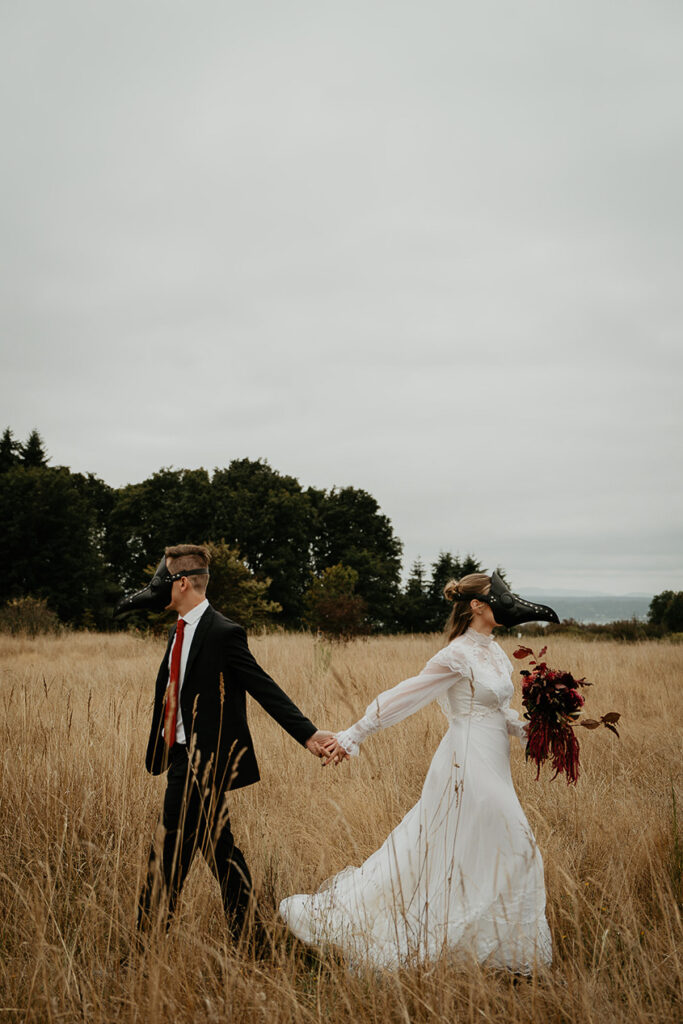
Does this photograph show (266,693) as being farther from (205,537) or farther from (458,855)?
(205,537)

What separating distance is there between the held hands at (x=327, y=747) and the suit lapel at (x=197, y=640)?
66cm

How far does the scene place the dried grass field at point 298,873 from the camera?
225 centimetres

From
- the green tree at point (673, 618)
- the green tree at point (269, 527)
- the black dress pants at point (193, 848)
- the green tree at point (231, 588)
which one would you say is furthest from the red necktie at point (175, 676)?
the green tree at point (269, 527)

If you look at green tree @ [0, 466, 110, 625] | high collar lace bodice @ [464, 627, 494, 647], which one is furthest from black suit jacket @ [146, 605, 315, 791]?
green tree @ [0, 466, 110, 625]

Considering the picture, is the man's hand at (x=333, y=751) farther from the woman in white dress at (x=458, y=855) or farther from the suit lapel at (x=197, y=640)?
the suit lapel at (x=197, y=640)

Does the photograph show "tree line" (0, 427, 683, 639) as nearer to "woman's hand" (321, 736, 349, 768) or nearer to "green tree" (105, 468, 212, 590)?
"green tree" (105, 468, 212, 590)

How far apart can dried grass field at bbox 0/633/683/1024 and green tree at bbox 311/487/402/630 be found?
3408 centimetres

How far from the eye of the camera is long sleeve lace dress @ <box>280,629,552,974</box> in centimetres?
282

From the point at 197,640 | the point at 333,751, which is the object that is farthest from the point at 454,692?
the point at 197,640

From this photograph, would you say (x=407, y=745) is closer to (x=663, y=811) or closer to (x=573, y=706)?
(x=663, y=811)

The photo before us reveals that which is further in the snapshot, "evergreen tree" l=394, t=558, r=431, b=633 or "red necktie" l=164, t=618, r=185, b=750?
"evergreen tree" l=394, t=558, r=431, b=633

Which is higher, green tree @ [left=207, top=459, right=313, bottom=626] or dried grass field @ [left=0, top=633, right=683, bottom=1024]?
green tree @ [left=207, top=459, right=313, bottom=626]

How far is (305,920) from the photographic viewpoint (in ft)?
9.94

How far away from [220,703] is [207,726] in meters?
0.12
